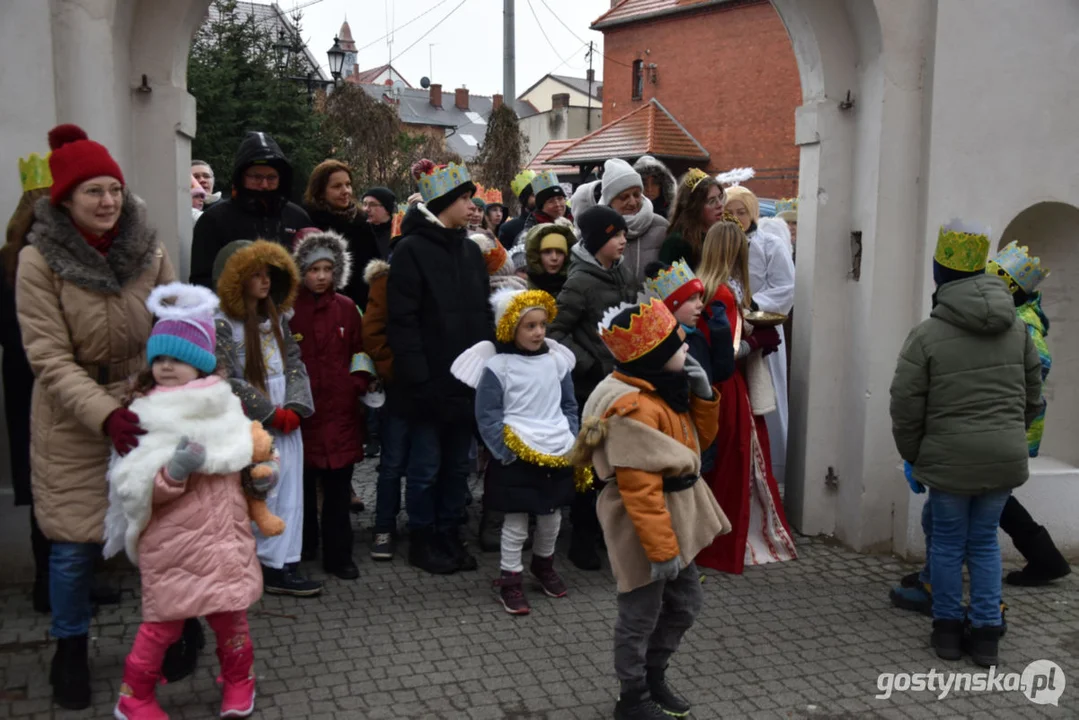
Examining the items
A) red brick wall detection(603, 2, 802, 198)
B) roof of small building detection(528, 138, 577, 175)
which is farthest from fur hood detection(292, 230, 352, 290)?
roof of small building detection(528, 138, 577, 175)

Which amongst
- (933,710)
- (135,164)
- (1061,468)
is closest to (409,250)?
(135,164)

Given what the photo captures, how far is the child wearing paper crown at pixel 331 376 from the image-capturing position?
17.9 feet

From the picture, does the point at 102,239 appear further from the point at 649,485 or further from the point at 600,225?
the point at 600,225

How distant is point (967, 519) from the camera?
486 centimetres

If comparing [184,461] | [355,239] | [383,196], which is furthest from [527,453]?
[383,196]

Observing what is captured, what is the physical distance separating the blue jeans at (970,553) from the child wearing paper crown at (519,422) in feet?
6.11

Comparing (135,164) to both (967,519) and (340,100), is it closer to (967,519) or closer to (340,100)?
Result: (967,519)

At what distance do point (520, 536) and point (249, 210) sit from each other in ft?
7.68

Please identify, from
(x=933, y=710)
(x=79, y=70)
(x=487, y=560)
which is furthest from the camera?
(x=487, y=560)

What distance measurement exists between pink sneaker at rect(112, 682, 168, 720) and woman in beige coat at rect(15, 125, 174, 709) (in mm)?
359

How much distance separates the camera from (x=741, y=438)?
5930mm

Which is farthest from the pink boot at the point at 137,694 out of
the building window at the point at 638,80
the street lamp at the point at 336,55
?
the building window at the point at 638,80

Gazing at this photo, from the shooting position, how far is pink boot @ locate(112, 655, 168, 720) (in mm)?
3826

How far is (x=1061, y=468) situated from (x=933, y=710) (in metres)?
2.77
